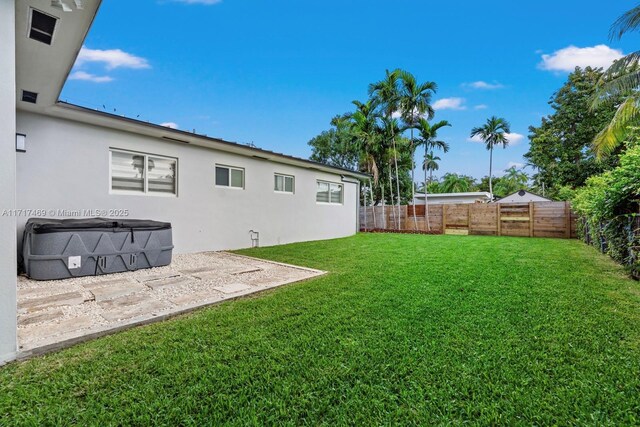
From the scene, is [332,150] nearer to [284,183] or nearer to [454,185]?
[284,183]

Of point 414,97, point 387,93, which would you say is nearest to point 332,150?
point 387,93

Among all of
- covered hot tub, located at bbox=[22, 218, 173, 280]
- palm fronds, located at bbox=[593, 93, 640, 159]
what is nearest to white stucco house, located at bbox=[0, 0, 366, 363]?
covered hot tub, located at bbox=[22, 218, 173, 280]

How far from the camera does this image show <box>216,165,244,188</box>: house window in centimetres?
834

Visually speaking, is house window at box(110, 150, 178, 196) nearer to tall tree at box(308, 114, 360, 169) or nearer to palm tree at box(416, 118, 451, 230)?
palm tree at box(416, 118, 451, 230)

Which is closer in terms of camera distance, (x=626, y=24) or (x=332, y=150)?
(x=626, y=24)

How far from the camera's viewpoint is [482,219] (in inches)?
562

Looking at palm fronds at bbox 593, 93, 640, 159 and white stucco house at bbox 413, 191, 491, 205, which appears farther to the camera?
white stucco house at bbox 413, 191, 491, 205

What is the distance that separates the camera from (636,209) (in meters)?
5.03

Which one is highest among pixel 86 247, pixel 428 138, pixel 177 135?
pixel 428 138

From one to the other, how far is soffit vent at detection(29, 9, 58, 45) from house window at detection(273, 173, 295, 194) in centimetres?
683

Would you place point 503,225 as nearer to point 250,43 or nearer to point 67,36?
point 250,43

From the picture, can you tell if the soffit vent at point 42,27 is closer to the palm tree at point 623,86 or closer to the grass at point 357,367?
the grass at point 357,367

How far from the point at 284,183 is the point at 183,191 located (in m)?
3.72

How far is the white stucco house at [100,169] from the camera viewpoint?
220cm
